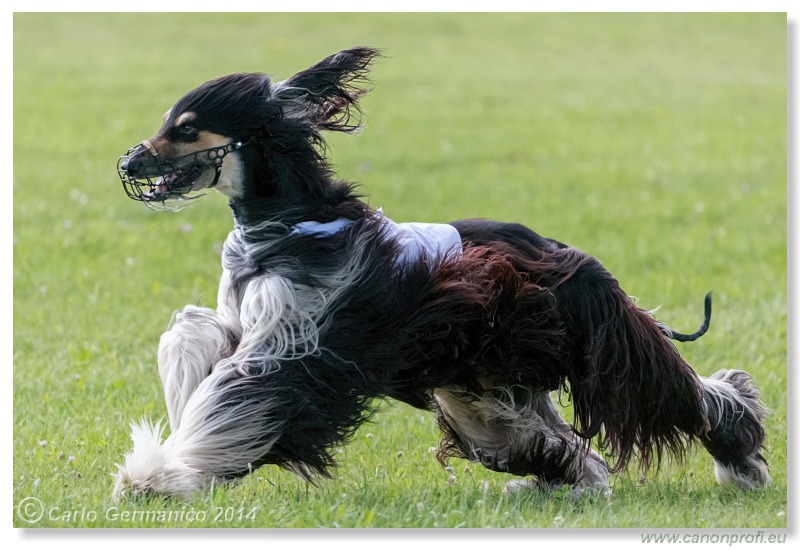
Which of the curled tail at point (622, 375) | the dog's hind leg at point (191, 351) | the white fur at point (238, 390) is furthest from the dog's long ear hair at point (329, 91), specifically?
the curled tail at point (622, 375)

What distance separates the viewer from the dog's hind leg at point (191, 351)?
15.4 ft

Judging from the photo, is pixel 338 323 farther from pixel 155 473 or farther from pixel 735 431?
pixel 735 431

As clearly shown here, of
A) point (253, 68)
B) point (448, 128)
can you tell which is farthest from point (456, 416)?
point (253, 68)

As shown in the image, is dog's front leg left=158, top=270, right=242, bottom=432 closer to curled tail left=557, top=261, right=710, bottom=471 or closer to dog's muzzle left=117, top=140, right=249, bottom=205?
dog's muzzle left=117, top=140, right=249, bottom=205

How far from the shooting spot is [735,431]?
5355mm

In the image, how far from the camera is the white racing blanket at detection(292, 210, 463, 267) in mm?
4668

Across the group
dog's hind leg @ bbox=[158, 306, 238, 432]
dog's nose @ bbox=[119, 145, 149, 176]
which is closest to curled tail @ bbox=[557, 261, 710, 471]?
dog's hind leg @ bbox=[158, 306, 238, 432]

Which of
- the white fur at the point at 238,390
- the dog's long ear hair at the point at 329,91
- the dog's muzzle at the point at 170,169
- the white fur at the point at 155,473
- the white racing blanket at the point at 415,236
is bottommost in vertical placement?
the white fur at the point at 155,473

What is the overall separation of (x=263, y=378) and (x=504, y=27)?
16.2 meters

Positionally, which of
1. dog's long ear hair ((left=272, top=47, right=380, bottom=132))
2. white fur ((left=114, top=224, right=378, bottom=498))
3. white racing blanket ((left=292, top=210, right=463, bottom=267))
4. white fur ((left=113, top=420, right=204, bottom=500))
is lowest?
white fur ((left=113, top=420, right=204, bottom=500))

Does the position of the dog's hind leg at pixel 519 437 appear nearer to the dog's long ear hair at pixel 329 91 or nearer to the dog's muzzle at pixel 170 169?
the dog's long ear hair at pixel 329 91

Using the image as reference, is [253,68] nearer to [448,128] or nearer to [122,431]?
[448,128]

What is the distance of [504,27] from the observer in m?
20.0

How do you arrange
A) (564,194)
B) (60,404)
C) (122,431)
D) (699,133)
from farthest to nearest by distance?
1. (699,133)
2. (564,194)
3. (60,404)
4. (122,431)
